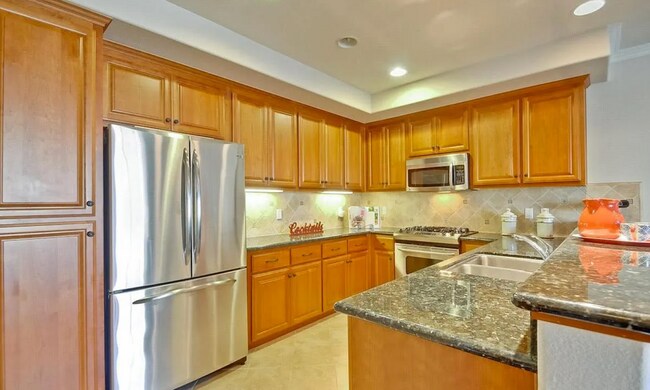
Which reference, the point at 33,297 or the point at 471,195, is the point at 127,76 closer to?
the point at 33,297

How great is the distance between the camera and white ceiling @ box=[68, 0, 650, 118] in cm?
202

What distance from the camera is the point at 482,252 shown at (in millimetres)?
2107

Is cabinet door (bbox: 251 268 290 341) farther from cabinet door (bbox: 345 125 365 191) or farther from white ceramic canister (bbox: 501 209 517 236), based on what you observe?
white ceramic canister (bbox: 501 209 517 236)

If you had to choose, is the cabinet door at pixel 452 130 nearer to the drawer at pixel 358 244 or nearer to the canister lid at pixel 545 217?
the canister lid at pixel 545 217

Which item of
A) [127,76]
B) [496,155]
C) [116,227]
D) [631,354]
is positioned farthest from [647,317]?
[496,155]

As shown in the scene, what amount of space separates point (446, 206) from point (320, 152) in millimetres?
1671

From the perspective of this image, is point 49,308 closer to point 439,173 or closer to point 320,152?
point 320,152

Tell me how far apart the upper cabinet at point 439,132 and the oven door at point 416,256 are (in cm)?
110

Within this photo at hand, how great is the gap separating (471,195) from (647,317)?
11.0ft

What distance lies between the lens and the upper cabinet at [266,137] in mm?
2805

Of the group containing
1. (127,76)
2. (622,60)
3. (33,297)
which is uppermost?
(622,60)

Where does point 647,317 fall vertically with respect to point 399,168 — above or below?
below

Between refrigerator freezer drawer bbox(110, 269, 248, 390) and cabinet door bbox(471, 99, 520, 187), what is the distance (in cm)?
259

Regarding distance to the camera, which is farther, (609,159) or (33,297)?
(609,159)
